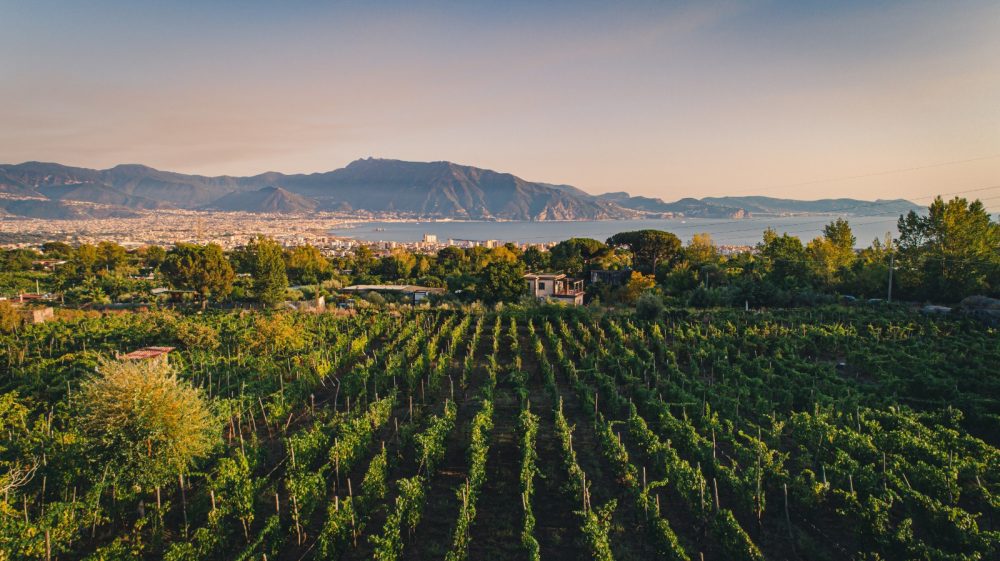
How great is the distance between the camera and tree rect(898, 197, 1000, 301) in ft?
99.8

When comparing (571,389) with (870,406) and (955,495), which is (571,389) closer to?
(870,406)

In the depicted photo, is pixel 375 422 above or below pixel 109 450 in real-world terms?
below

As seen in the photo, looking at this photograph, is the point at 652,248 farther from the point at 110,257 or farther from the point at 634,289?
the point at 110,257

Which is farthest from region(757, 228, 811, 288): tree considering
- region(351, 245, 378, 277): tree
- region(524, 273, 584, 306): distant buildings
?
region(351, 245, 378, 277): tree

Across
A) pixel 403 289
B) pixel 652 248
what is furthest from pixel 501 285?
pixel 652 248

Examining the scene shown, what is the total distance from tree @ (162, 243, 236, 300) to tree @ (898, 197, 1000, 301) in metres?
48.0

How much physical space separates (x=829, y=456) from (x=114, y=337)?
29.8 meters

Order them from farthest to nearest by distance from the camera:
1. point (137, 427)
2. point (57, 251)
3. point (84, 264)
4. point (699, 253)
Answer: point (57, 251), point (84, 264), point (699, 253), point (137, 427)

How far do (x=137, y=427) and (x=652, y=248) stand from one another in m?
45.8

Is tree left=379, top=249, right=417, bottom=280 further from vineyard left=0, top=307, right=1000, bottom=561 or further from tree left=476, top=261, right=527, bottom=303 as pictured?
vineyard left=0, top=307, right=1000, bottom=561

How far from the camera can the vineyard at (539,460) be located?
8742 millimetres

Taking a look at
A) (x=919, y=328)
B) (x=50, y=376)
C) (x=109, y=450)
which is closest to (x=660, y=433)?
(x=109, y=450)

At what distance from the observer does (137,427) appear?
372 inches

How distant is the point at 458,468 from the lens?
39.7 feet
